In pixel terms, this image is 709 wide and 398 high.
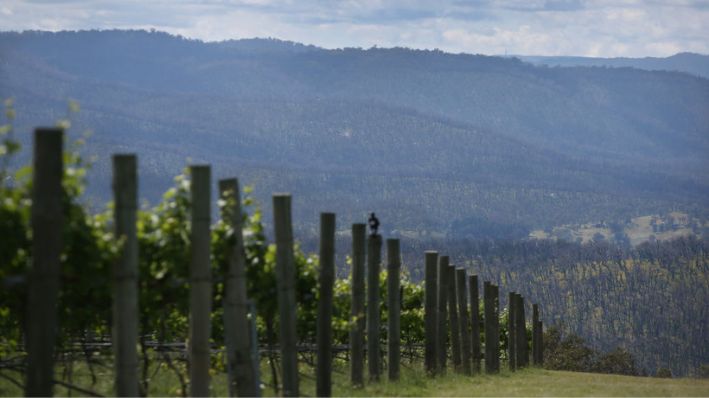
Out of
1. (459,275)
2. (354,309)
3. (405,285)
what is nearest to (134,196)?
(354,309)

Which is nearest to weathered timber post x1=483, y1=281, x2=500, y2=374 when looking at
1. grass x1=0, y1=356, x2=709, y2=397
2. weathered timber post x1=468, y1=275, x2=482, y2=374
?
weathered timber post x1=468, y1=275, x2=482, y2=374

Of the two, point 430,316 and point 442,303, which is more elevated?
point 442,303

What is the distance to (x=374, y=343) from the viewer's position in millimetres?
21188

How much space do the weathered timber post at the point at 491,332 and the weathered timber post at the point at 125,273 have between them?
2212cm

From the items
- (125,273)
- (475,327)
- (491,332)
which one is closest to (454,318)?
(475,327)

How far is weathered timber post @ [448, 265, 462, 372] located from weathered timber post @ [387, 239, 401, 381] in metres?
4.12

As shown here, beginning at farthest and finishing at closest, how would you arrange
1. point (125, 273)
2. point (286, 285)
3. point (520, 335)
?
point (520, 335)
point (286, 285)
point (125, 273)

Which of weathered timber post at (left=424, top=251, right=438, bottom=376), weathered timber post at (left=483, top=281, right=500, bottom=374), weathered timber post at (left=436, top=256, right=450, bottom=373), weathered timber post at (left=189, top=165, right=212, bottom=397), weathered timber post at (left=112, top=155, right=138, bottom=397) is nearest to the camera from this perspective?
weathered timber post at (left=112, top=155, right=138, bottom=397)

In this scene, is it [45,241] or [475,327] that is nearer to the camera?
[45,241]

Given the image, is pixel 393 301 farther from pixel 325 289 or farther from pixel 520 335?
pixel 520 335

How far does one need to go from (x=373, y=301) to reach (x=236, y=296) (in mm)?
7723

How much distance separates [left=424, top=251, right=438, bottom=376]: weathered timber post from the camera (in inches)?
963

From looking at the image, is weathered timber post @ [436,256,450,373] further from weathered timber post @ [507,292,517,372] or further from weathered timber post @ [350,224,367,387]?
weathered timber post @ [507,292,517,372]

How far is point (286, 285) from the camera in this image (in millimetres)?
14797
